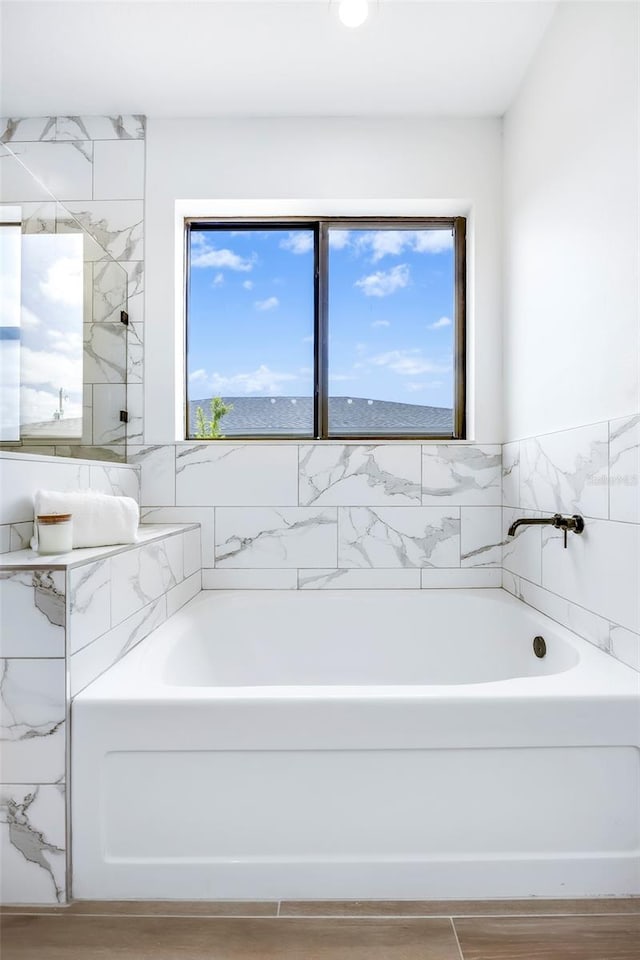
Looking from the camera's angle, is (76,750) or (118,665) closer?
(76,750)

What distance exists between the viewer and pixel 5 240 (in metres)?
1.48

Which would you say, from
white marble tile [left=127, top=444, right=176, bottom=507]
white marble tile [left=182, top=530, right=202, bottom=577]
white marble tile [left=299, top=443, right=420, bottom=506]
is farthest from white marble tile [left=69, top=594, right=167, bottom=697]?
white marble tile [left=299, top=443, right=420, bottom=506]

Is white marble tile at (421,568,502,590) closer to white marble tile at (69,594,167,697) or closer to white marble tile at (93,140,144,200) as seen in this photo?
white marble tile at (69,594,167,697)

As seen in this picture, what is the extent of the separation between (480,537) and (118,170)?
2.26 meters

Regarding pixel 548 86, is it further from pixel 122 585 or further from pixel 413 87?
pixel 122 585

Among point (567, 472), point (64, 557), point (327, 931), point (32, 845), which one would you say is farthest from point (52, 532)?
point (567, 472)

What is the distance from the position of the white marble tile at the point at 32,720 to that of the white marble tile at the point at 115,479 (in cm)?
88

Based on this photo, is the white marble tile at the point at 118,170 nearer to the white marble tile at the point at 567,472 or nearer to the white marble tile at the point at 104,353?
the white marble tile at the point at 104,353

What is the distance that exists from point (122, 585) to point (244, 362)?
1.40 m

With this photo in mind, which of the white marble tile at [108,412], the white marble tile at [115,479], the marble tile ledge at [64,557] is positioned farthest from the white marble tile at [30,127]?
the marble tile ledge at [64,557]

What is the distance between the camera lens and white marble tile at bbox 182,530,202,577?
210cm

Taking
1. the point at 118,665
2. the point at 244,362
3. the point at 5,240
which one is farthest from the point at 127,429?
the point at 118,665

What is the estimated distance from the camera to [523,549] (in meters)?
2.12

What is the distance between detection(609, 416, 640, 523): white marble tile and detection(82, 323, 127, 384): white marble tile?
69.4 inches
